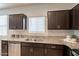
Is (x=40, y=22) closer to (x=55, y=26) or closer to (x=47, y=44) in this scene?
(x=55, y=26)

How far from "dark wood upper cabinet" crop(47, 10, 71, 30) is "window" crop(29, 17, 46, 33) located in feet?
1.83

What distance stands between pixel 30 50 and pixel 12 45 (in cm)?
73

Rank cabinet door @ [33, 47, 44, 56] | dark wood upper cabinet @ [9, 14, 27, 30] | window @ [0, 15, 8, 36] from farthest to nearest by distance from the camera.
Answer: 1. window @ [0, 15, 8, 36]
2. dark wood upper cabinet @ [9, 14, 27, 30]
3. cabinet door @ [33, 47, 44, 56]

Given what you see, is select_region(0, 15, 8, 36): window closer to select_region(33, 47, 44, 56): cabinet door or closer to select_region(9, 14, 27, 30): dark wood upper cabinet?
select_region(9, 14, 27, 30): dark wood upper cabinet

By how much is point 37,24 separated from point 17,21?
0.68 metres

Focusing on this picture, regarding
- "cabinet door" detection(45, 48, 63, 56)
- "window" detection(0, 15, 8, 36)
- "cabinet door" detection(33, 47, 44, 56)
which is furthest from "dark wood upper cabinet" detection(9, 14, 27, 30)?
"cabinet door" detection(45, 48, 63, 56)

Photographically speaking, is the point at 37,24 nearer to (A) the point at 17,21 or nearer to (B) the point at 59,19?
(A) the point at 17,21

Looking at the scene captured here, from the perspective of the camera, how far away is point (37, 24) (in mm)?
4859

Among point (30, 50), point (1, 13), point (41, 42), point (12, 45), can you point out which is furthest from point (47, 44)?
→ point (1, 13)

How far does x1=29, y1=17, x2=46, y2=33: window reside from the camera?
185 inches

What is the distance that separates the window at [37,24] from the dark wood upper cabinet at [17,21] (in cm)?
22

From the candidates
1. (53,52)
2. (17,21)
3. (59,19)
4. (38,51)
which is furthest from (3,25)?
(53,52)

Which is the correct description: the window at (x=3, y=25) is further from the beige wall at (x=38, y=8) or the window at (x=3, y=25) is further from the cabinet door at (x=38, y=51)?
the cabinet door at (x=38, y=51)

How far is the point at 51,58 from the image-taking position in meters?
0.76
